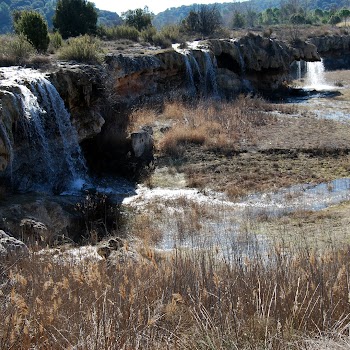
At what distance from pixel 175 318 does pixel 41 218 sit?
19.0 feet

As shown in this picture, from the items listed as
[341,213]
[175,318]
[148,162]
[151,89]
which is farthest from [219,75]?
[175,318]

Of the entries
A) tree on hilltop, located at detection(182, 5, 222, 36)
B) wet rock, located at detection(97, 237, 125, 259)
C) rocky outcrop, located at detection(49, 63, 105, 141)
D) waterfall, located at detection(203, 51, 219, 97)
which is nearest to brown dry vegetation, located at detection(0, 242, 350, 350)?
wet rock, located at detection(97, 237, 125, 259)

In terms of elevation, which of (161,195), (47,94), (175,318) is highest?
(47,94)

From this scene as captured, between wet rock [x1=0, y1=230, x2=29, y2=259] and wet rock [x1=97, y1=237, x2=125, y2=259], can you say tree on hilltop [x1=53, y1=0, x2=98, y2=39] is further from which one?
wet rock [x1=0, y1=230, x2=29, y2=259]

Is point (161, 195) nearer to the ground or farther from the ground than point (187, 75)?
nearer to the ground

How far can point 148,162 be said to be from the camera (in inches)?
525

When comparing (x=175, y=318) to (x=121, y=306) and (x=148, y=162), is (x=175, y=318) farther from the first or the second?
(x=148, y=162)

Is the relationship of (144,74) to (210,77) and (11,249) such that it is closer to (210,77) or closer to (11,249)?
(210,77)

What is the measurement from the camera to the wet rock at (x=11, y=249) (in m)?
5.06

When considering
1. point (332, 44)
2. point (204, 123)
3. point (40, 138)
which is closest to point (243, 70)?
point (204, 123)

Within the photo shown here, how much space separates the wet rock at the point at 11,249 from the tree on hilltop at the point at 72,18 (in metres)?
21.8

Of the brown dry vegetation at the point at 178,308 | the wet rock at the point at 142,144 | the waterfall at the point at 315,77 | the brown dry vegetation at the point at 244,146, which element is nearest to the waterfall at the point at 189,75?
the brown dry vegetation at the point at 244,146

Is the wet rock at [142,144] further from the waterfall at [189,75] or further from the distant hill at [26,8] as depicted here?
the distant hill at [26,8]

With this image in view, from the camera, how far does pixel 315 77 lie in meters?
33.3
